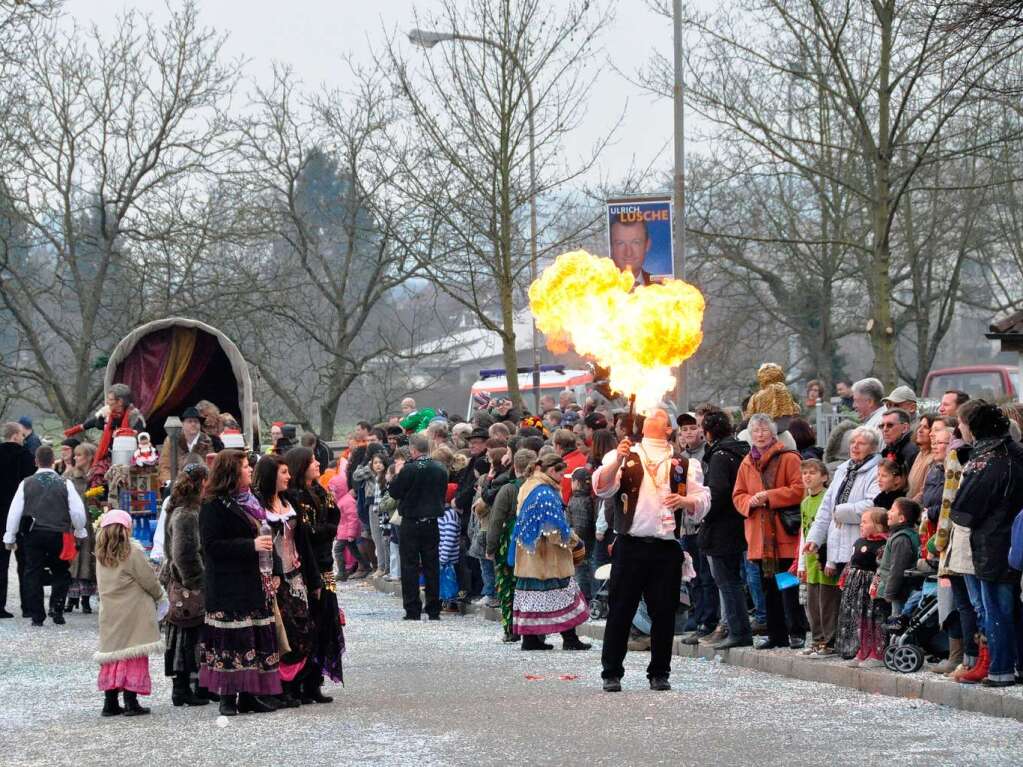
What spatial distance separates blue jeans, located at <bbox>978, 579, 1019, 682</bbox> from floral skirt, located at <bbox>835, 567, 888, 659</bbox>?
1427 millimetres

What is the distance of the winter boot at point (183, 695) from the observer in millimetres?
12172

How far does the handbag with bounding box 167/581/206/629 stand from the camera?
1207cm

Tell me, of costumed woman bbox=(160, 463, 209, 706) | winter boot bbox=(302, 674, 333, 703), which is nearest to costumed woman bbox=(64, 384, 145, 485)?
costumed woman bbox=(160, 463, 209, 706)

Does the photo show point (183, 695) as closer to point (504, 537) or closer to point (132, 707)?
point (132, 707)

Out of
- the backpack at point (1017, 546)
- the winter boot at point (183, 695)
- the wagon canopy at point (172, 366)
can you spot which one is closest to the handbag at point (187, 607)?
the winter boot at point (183, 695)

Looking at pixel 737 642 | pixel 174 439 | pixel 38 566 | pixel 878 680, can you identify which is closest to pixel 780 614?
pixel 737 642

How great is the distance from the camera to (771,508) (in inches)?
556

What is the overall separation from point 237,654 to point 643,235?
10.6 metres

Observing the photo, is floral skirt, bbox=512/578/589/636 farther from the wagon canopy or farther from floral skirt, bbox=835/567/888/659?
the wagon canopy

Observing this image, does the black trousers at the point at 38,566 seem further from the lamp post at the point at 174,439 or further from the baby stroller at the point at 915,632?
the baby stroller at the point at 915,632

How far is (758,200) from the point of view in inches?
1549

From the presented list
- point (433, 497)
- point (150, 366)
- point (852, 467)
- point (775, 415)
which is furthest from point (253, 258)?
point (852, 467)

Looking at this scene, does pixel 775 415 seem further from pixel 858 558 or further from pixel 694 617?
pixel 858 558

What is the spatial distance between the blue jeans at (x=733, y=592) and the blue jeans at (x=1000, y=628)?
3.13 m
